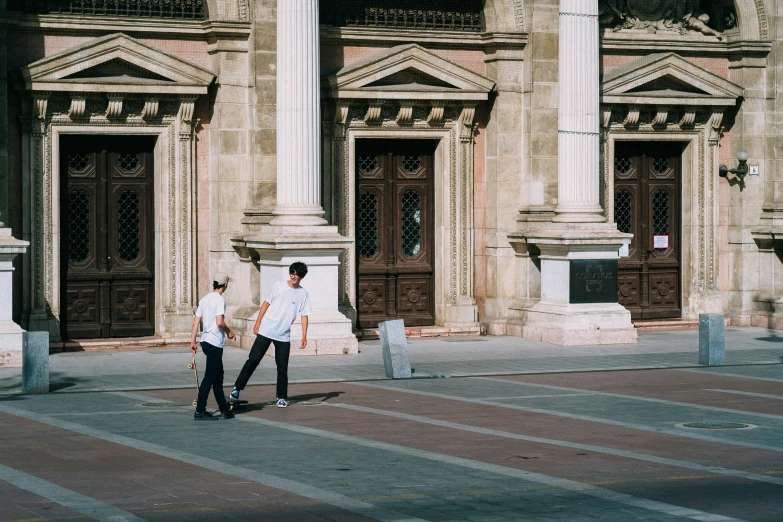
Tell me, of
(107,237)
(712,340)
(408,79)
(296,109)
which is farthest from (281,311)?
(408,79)

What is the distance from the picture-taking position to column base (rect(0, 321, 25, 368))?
21906 millimetres

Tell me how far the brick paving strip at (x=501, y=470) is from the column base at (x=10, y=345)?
6069 mm

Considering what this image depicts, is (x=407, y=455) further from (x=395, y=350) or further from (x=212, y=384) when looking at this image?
(x=395, y=350)

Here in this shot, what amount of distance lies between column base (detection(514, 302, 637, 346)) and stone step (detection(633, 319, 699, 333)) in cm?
259

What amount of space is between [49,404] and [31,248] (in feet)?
22.0

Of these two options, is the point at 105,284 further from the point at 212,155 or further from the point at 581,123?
the point at 581,123

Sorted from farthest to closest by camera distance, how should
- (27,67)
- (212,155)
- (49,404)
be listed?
(212,155) < (27,67) < (49,404)

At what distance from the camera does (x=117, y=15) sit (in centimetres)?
2505

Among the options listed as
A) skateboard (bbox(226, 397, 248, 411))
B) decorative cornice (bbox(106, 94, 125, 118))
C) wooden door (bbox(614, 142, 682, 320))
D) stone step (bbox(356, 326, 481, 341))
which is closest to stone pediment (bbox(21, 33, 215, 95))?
decorative cornice (bbox(106, 94, 125, 118))

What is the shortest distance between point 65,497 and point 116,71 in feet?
45.1

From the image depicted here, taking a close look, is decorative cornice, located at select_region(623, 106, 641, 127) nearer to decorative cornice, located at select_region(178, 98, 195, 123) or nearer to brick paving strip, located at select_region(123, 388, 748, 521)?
decorative cornice, located at select_region(178, 98, 195, 123)

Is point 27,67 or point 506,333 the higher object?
point 27,67

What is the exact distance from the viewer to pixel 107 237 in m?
25.3

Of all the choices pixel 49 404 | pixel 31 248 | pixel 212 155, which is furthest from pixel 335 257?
pixel 49 404
